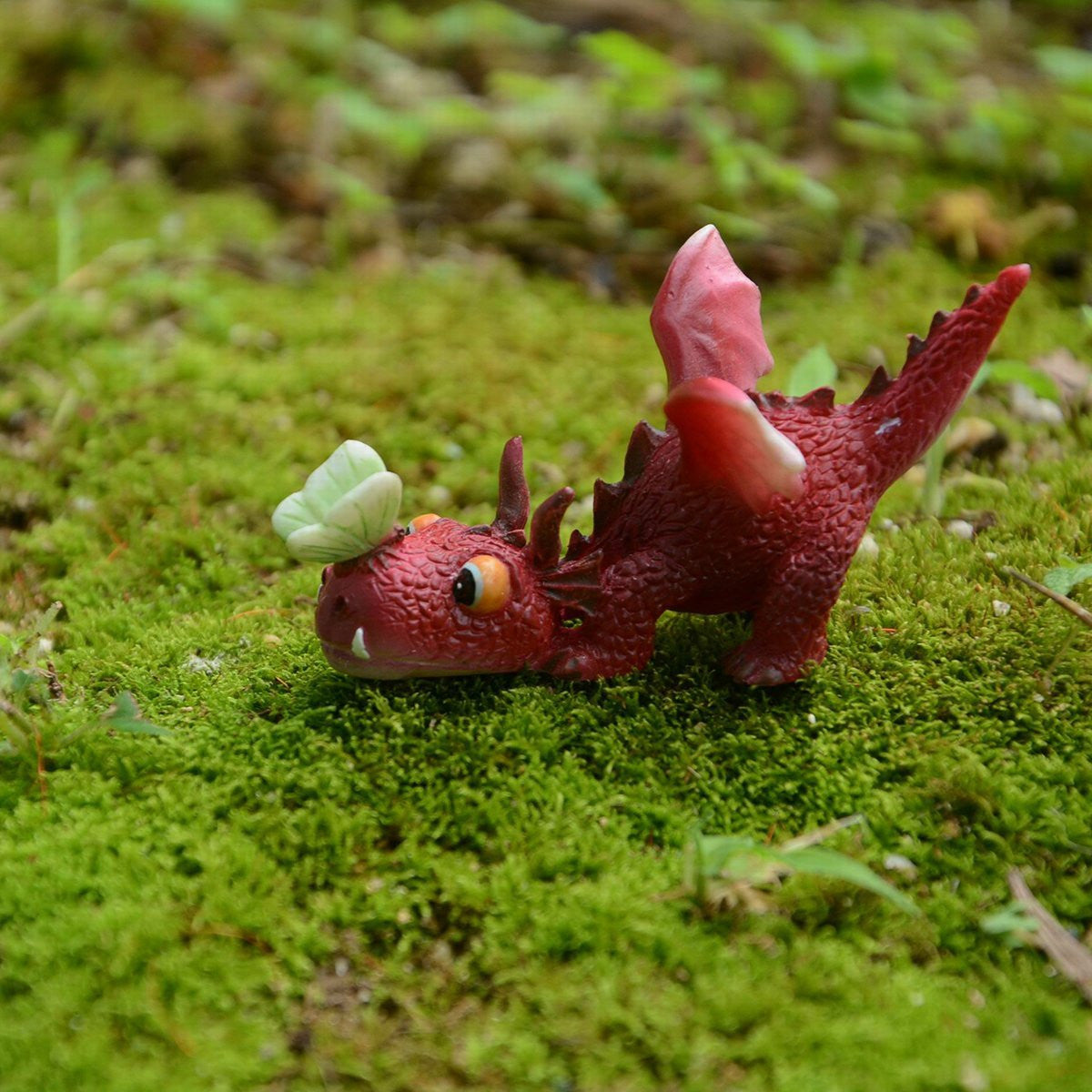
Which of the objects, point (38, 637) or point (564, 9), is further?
point (564, 9)

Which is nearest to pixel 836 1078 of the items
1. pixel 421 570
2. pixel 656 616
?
pixel 656 616

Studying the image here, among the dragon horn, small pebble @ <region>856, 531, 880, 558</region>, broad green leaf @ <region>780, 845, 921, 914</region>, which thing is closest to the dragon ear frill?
the dragon horn

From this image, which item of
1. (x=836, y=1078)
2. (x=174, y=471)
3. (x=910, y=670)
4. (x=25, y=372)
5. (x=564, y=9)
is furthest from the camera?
(x=564, y=9)

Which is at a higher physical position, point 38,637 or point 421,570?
point 421,570

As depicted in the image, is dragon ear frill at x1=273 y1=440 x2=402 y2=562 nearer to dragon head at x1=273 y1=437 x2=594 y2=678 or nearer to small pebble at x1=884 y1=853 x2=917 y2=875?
dragon head at x1=273 y1=437 x2=594 y2=678

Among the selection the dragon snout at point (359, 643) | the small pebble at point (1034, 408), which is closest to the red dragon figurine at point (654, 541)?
the dragon snout at point (359, 643)

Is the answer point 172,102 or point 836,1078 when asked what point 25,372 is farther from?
point 836,1078
